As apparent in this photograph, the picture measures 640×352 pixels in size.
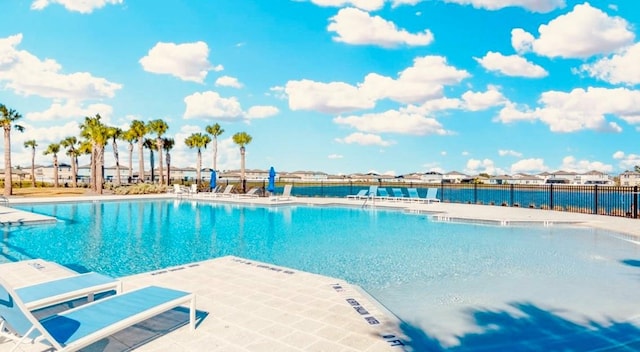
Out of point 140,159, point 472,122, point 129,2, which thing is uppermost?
point 129,2

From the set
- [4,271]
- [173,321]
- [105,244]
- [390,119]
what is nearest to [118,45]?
[105,244]

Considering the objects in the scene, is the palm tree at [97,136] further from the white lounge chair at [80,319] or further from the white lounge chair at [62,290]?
the white lounge chair at [80,319]

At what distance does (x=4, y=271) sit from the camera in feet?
21.1

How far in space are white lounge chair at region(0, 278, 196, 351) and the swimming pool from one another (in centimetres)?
265

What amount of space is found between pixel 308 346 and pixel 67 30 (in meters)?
21.2

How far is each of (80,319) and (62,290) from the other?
0.96 meters

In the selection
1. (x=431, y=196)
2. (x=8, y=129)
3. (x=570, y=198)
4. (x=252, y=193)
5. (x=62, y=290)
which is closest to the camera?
(x=62, y=290)

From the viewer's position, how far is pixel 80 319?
3.19 meters

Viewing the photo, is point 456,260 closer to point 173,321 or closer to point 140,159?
point 173,321

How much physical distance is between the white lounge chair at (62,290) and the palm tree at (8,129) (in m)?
29.6

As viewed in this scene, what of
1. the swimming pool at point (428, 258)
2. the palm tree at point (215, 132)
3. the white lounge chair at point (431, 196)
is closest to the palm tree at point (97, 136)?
the palm tree at point (215, 132)

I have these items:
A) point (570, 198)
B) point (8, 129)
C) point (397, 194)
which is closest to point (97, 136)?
point (8, 129)

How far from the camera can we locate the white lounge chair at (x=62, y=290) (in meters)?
3.60

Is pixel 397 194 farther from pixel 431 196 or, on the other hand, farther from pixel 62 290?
pixel 62 290
